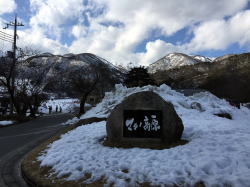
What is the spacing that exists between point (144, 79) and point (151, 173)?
32297 mm

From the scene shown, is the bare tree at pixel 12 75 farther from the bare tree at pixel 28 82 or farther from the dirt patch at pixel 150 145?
A: the dirt patch at pixel 150 145

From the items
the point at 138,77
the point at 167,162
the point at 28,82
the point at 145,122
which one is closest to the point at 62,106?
the point at 138,77

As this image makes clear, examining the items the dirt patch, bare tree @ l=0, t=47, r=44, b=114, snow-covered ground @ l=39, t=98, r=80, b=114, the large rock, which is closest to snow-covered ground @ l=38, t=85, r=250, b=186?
the dirt patch

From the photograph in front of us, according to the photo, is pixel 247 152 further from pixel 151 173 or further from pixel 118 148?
pixel 118 148

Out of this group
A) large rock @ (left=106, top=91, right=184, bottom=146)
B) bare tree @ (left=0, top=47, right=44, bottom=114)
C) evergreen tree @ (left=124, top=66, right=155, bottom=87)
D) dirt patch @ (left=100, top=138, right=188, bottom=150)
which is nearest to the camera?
dirt patch @ (left=100, top=138, right=188, bottom=150)

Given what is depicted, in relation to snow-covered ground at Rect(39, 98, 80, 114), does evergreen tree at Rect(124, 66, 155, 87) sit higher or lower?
higher

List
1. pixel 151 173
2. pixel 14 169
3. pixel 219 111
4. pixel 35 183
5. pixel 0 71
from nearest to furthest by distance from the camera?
pixel 151 173, pixel 35 183, pixel 14 169, pixel 219 111, pixel 0 71

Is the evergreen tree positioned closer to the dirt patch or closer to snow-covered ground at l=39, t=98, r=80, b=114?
snow-covered ground at l=39, t=98, r=80, b=114

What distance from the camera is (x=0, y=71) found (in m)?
24.2

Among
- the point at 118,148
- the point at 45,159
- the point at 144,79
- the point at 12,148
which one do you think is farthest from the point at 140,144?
the point at 144,79

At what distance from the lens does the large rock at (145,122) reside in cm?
739

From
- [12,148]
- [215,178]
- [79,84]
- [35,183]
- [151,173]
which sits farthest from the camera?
[79,84]

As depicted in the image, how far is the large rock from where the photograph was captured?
7.39 meters

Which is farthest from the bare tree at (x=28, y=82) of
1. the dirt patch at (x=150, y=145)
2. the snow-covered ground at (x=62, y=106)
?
the dirt patch at (x=150, y=145)
